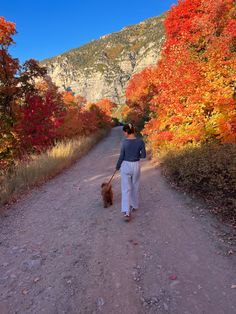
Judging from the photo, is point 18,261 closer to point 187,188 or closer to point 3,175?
point 187,188

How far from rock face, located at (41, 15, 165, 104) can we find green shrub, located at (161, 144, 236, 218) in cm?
11161

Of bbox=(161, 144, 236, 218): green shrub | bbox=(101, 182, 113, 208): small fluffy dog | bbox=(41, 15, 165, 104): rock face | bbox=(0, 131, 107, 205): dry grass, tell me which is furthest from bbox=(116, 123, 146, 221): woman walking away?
bbox=(41, 15, 165, 104): rock face

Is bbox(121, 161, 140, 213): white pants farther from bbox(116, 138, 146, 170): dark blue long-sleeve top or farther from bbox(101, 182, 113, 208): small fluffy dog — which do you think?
bbox(101, 182, 113, 208): small fluffy dog

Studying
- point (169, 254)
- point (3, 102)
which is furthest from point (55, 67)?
point (169, 254)

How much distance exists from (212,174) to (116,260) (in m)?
3.26

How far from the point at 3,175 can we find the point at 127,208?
16.9 feet

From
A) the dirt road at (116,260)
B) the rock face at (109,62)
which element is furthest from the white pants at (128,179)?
the rock face at (109,62)

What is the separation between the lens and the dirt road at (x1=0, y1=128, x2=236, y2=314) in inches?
114

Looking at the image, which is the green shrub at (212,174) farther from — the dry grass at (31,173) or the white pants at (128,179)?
the dry grass at (31,173)

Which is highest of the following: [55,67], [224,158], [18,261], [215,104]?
[55,67]

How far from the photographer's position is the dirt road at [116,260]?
114 inches

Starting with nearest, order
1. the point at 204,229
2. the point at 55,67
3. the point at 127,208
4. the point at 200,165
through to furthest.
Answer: the point at 204,229 < the point at 127,208 < the point at 200,165 < the point at 55,67

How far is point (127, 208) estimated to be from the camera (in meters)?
5.24

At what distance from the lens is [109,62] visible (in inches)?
4963
